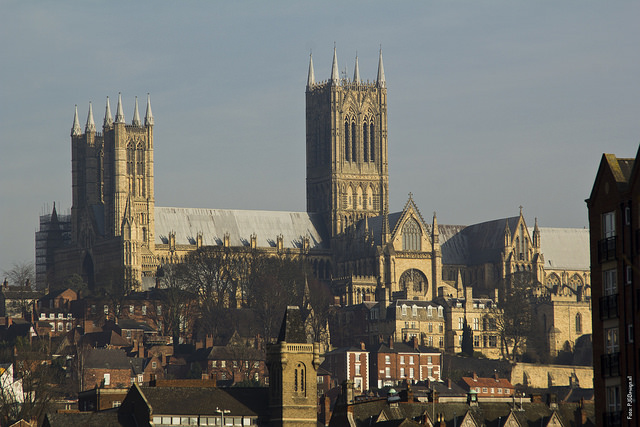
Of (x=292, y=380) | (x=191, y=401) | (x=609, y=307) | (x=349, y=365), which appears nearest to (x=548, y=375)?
(x=349, y=365)

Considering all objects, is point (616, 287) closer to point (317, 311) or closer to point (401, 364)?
point (401, 364)

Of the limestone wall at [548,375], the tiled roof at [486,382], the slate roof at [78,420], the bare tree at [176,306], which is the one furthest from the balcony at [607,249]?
the bare tree at [176,306]

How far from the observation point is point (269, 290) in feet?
600

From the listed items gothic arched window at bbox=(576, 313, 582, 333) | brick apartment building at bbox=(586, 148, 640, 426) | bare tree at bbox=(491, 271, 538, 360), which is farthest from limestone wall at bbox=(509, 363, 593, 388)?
brick apartment building at bbox=(586, 148, 640, 426)

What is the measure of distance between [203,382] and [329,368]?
5289cm

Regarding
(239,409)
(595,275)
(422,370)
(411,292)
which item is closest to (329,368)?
(422,370)

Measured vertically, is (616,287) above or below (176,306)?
below

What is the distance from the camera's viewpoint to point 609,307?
39.9m

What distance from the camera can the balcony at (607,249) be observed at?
1576 inches

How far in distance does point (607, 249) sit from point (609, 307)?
138 cm

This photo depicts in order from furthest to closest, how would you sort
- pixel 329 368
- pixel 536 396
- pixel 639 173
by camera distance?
1. pixel 329 368
2. pixel 536 396
3. pixel 639 173

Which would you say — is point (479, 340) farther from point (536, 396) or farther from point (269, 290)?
point (536, 396)

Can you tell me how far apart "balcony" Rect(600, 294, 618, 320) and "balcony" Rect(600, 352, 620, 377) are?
0.89 metres

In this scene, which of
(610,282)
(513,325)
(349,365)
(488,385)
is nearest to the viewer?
(610,282)
